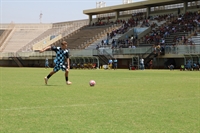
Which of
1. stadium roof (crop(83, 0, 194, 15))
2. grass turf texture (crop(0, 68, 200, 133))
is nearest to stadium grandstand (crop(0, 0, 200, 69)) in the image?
stadium roof (crop(83, 0, 194, 15))

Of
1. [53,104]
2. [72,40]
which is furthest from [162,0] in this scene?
[53,104]

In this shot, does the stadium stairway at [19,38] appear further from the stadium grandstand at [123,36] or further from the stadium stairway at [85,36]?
the stadium stairway at [85,36]

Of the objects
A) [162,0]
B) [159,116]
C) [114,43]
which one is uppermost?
[162,0]

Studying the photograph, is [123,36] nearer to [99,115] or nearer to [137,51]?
[137,51]

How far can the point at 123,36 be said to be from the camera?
194 ft

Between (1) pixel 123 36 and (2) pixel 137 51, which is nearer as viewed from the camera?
(2) pixel 137 51

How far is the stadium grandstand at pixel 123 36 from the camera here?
46562 millimetres

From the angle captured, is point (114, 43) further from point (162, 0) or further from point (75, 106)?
point (75, 106)

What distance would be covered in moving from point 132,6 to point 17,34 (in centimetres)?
3012

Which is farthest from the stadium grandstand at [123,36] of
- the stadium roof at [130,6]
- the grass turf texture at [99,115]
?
the grass turf texture at [99,115]

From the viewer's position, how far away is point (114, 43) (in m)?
55.7

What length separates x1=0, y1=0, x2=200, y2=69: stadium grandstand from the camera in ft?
153

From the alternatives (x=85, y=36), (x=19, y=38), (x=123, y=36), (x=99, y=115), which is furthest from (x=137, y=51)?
(x=19, y=38)

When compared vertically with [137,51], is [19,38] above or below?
above
